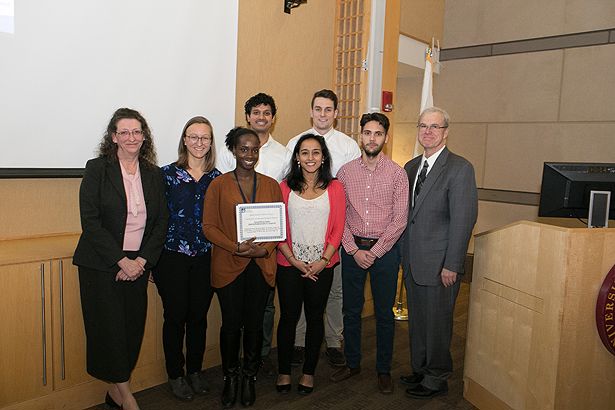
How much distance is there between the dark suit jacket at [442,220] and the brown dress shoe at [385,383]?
0.69m

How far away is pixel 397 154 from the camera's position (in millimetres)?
7293

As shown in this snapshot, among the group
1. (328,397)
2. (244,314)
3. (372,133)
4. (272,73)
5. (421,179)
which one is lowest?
(328,397)

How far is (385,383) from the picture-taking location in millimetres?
3219

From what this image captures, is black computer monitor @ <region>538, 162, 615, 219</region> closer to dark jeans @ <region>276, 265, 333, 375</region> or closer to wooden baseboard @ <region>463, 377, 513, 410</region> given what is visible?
wooden baseboard @ <region>463, 377, 513, 410</region>

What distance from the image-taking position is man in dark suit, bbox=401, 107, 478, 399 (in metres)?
2.92

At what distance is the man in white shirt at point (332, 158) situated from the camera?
352 centimetres

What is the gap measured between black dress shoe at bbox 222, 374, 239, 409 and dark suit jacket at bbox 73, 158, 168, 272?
830 mm

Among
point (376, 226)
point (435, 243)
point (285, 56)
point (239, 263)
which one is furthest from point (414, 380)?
point (285, 56)

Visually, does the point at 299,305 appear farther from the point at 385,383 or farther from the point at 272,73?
the point at 272,73

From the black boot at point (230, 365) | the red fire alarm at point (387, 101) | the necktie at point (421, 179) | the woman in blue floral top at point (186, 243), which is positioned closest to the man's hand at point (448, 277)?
the necktie at point (421, 179)

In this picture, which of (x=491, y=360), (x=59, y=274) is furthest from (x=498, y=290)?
(x=59, y=274)

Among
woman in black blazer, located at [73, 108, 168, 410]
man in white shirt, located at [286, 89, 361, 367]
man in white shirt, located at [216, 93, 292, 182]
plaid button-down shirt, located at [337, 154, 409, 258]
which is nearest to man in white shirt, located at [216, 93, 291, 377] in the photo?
man in white shirt, located at [216, 93, 292, 182]

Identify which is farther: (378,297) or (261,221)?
(378,297)

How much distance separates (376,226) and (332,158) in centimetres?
81
